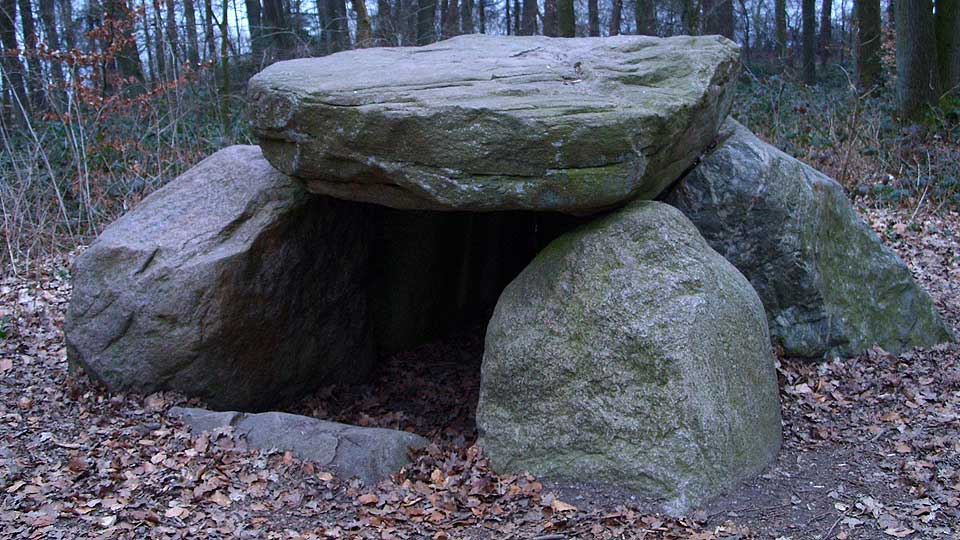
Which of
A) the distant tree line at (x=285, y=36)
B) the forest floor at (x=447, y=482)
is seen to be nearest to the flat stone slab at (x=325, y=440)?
the forest floor at (x=447, y=482)

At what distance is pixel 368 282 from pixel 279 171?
117 centimetres

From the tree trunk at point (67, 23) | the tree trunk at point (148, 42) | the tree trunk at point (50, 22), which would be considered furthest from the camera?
the tree trunk at point (67, 23)

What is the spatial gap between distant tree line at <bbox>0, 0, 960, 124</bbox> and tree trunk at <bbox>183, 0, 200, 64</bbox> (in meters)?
0.03

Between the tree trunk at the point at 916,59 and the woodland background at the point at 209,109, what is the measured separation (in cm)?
1

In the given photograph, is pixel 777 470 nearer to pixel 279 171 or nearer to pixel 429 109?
pixel 429 109

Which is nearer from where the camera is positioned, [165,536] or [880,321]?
[165,536]

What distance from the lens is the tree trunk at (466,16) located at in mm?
16389

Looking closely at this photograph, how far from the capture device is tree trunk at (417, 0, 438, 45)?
13289 millimetres

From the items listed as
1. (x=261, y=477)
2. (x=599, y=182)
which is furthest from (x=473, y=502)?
(x=599, y=182)

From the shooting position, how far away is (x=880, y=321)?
212 inches

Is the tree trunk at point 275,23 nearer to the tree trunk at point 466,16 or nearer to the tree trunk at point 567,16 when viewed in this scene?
the tree trunk at point 466,16

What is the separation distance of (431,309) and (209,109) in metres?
6.08

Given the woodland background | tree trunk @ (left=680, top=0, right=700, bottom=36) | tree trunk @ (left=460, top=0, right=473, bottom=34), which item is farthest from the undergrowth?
tree trunk @ (left=460, top=0, right=473, bottom=34)

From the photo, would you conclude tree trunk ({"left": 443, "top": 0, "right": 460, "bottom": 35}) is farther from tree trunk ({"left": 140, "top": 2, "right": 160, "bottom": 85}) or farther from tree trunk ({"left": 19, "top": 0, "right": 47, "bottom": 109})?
tree trunk ({"left": 19, "top": 0, "right": 47, "bottom": 109})
